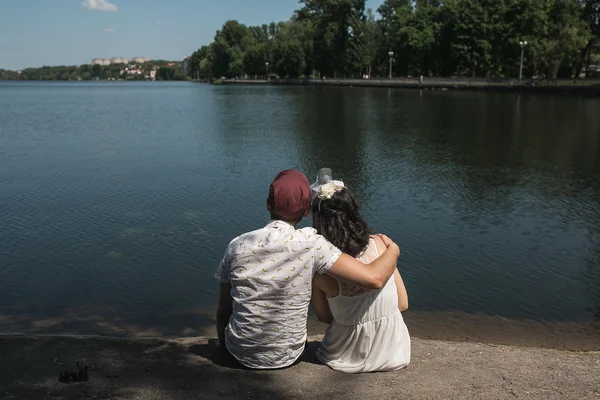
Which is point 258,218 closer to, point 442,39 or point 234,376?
point 234,376

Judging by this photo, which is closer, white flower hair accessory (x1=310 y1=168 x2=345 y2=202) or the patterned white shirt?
the patterned white shirt

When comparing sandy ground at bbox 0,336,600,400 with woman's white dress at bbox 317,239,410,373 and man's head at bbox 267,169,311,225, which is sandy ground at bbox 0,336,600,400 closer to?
woman's white dress at bbox 317,239,410,373

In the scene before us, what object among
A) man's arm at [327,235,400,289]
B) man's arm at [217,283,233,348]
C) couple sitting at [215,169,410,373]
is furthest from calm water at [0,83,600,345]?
man's arm at [327,235,400,289]

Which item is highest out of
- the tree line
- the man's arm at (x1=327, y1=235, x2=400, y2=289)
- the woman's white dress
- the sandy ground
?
the tree line

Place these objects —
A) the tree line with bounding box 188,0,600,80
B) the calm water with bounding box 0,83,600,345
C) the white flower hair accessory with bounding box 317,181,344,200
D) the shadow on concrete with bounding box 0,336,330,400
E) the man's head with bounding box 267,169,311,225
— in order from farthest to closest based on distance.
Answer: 1. the tree line with bounding box 188,0,600,80
2. the calm water with bounding box 0,83,600,345
3. the shadow on concrete with bounding box 0,336,330,400
4. the white flower hair accessory with bounding box 317,181,344,200
5. the man's head with bounding box 267,169,311,225

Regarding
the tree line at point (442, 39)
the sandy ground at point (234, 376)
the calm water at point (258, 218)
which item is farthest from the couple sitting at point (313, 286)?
the tree line at point (442, 39)

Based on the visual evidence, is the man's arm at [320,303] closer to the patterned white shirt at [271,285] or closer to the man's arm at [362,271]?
the patterned white shirt at [271,285]

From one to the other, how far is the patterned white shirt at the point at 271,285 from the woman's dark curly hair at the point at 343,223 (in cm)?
15

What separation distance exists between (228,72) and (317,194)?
5389 inches

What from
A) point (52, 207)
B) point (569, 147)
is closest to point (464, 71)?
A: point (569, 147)

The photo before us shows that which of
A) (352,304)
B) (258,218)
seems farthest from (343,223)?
(258,218)

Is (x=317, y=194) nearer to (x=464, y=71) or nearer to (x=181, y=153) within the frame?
(x=181, y=153)

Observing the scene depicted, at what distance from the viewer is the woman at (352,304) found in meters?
3.43

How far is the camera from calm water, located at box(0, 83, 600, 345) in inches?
309
